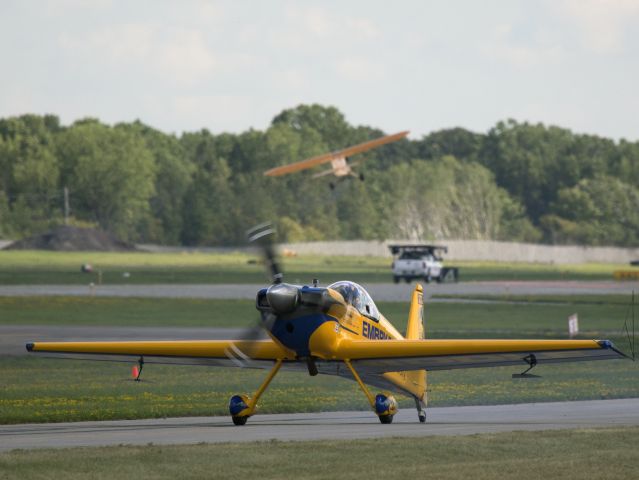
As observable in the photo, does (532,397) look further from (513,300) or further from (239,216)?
(239,216)

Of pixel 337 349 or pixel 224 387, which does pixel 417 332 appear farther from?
pixel 224 387

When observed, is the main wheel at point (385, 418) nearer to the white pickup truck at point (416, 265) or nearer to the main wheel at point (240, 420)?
the main wheel at point (240, 420)

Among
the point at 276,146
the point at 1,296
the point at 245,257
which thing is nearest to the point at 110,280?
the point at 1,296

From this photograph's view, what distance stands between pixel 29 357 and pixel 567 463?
21.1m

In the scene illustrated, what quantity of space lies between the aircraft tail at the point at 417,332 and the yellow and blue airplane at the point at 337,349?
147 millimetres

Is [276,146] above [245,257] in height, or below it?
above

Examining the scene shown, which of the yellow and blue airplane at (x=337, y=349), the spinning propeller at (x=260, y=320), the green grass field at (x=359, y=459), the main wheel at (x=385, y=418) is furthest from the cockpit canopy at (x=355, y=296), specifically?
the green grass field at (x=359, y=459)

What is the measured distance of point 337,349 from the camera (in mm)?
20516

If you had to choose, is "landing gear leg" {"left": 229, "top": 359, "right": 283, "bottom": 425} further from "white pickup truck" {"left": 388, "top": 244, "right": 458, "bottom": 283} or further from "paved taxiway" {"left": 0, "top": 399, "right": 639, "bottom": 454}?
"white pickup truck" {"left": 388, "top": 244, "right": 458, "bottom": 283}

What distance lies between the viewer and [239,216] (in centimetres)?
13662

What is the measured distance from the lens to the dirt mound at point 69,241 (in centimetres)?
13025

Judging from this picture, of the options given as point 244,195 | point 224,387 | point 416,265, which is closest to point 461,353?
point 224,387

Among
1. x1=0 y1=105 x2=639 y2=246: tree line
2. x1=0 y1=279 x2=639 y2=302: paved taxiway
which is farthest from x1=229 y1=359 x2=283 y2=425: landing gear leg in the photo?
x1=0 y1=105 x2=639 y2=246: tree line

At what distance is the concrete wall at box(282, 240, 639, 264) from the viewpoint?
14816 centimetres
